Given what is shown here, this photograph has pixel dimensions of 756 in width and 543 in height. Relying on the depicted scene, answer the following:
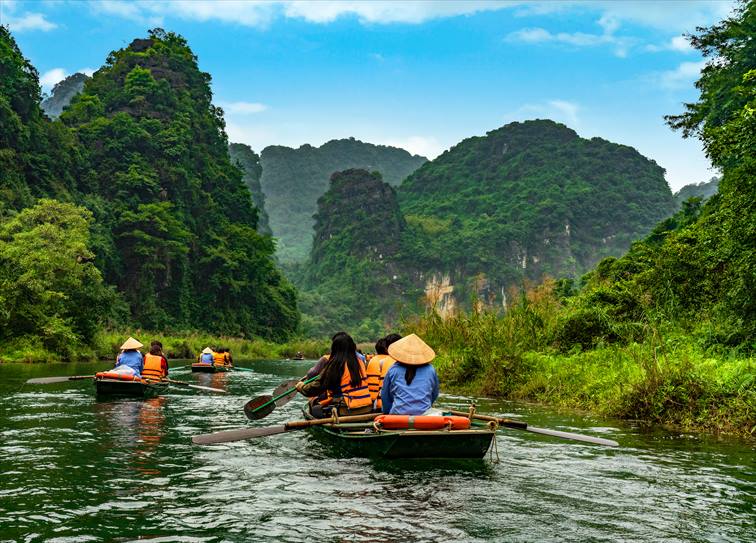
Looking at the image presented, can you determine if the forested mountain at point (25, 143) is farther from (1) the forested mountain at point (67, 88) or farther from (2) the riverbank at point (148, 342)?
(1) the forested mountain at point (67, 88)

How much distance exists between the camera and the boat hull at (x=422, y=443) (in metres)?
6.70

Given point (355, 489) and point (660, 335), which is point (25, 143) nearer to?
point (660, 335)

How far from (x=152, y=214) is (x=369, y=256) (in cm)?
6211

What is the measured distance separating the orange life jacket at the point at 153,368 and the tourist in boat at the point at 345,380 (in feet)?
23.1

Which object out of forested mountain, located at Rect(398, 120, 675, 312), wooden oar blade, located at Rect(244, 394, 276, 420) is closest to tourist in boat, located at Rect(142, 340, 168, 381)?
wooden oar blade, located at Rect(244, 394, 276, 420)

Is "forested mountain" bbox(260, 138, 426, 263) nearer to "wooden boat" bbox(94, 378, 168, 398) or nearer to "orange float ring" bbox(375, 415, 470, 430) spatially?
"wooden boat" bbox(94, 378, 168, 398)

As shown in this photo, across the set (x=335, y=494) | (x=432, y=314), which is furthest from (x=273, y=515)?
(x=432, y=314)

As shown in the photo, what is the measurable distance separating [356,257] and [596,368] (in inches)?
3766

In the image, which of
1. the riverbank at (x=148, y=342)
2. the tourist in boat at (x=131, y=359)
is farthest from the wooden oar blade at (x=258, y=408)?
the riverbank at (x=148, y=342)

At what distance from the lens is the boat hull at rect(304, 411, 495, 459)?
6.70 meters

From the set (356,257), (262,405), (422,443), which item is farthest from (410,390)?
(356,257)

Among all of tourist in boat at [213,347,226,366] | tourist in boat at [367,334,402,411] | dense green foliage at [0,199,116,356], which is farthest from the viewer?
dense green foliage at [0,199,116,356]

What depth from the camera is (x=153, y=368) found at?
14.6 m

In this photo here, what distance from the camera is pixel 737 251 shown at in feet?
37.9
